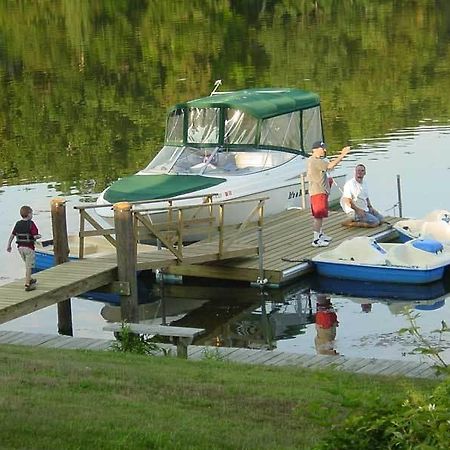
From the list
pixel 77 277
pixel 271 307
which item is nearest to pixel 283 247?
pixel 271 307

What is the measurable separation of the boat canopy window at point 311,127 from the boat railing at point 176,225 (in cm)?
408

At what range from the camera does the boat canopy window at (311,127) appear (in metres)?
29.2

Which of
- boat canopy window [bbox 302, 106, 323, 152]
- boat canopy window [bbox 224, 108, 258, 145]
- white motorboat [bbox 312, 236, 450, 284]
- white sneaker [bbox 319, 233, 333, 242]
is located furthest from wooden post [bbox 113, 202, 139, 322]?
boat canopy window [bbox 302, 106, 323, 152]

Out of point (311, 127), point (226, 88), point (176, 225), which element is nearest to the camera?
point (176, 225)

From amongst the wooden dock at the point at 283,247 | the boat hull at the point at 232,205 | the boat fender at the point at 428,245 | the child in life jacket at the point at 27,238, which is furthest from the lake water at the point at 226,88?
the child in life jacket at the point at 27,238

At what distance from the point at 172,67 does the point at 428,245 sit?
35.9 m

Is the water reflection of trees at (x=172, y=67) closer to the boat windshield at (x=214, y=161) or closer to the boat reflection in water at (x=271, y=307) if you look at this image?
the boat windshield at (x=214, y=161)

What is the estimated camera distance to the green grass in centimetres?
898

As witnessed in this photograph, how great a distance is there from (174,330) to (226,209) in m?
9.85

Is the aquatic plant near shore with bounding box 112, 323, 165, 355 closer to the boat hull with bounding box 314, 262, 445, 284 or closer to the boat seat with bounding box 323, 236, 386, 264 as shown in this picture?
the boat hull with bounding box 314, 262, 445, 284

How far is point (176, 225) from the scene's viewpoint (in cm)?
2272

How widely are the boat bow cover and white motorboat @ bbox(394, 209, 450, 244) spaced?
368cm

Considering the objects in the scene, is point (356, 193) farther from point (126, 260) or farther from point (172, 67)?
point (172, 67)

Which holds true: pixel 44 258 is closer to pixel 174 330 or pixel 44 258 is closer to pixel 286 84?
pixel 174 330
